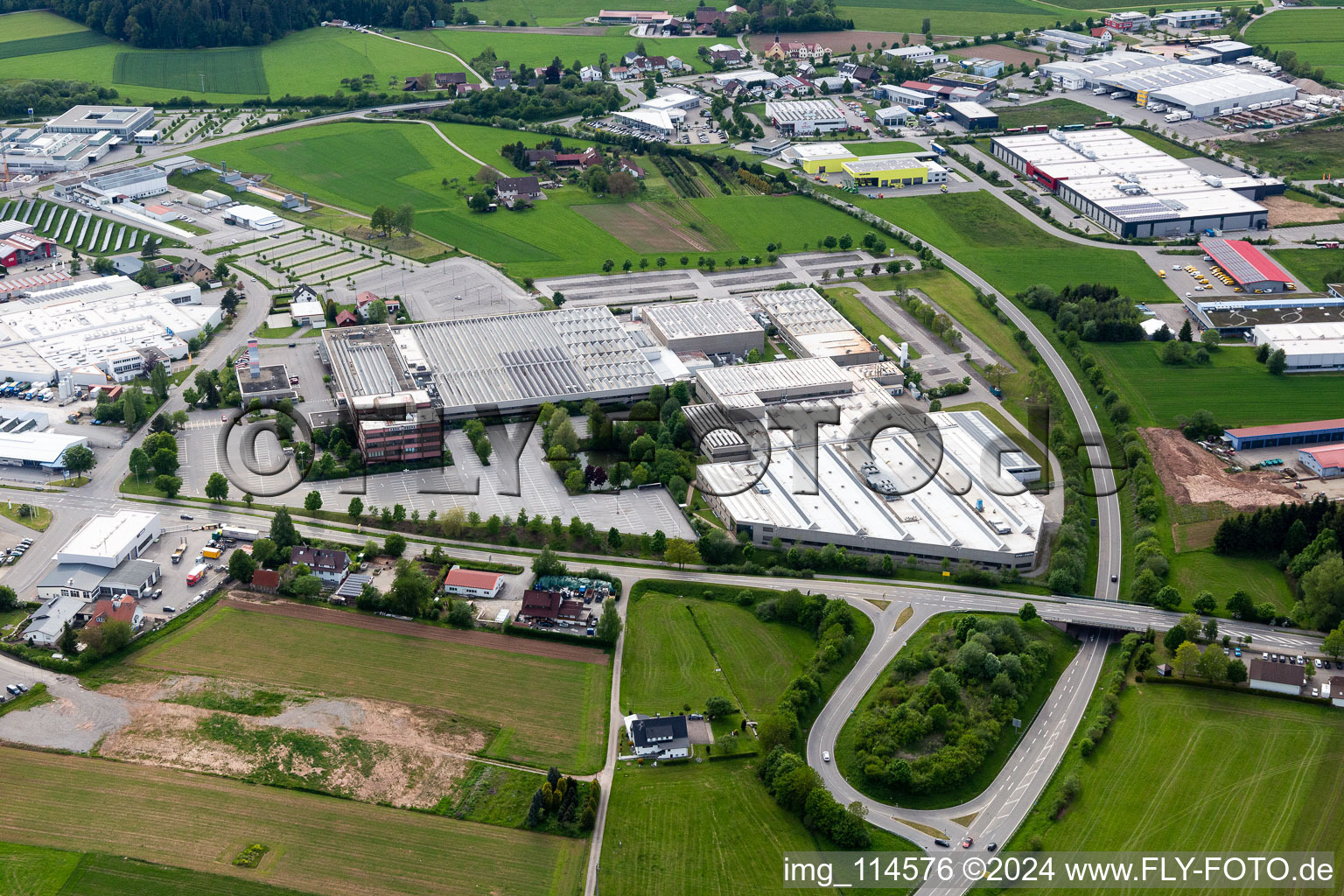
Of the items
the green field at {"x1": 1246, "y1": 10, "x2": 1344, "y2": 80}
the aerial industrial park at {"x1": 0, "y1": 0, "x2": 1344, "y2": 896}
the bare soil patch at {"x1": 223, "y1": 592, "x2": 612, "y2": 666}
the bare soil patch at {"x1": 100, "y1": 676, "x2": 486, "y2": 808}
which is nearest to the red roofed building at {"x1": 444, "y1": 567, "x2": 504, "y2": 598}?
the aerial industrial park at {"x1": 0, "y1": 0, "x2": 1344, "y2": 896}

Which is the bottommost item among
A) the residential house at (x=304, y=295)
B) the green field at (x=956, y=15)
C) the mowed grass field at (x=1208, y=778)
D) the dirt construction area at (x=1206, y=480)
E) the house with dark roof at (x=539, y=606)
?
the mowed grass field at (x=1208, y=778)

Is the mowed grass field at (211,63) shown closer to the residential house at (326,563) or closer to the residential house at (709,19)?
the residential house at (709,19)

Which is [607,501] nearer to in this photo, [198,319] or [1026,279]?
[198,319]

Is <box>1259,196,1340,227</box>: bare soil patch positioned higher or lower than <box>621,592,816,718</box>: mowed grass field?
higher

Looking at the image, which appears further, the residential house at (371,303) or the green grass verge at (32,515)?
the residential house at (371,303)

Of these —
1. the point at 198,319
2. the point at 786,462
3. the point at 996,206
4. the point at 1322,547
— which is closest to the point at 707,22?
the point at 996,206

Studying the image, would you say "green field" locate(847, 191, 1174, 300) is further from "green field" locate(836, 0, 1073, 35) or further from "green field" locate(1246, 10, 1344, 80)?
"green field" locate(836, 0, 1073, 35)

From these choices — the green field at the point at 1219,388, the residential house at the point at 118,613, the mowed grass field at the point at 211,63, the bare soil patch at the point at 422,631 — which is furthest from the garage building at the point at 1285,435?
the mowed grass field at the point at 211,63
